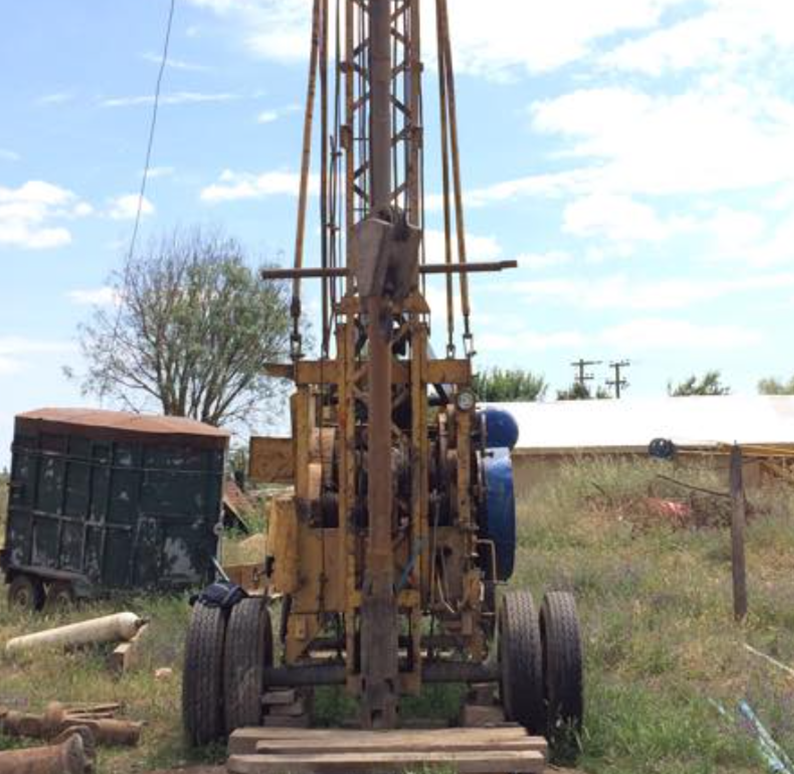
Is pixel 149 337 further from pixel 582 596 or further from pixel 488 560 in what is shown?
pixel 488 560

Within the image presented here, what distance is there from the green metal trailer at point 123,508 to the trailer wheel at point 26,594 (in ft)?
0.05

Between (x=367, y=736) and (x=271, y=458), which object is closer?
(x=367, y=736)

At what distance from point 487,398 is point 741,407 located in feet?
56.5

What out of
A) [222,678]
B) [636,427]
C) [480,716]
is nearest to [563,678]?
[480,716]

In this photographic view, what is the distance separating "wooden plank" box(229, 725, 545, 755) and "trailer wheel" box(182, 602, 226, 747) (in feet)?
1.99

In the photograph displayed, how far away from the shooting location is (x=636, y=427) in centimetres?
3158

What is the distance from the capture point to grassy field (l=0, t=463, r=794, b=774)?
7.24 m

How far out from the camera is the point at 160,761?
24.0 feet

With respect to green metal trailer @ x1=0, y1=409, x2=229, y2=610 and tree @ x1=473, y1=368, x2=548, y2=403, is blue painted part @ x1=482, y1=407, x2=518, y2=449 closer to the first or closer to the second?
green metal trailer @ x1=0, y1=409, x2=229, y2=610

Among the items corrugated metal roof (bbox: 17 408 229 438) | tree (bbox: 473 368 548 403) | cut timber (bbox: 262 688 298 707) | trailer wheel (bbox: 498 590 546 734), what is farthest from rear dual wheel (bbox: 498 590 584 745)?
tree (bbox: 473 368 548 403)

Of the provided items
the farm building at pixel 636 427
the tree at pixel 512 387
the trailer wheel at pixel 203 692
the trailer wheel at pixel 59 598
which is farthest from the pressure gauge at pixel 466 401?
the tree at pixel 512 387

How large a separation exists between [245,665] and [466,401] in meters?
2.09

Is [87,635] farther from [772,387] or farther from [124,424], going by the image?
[772,387]

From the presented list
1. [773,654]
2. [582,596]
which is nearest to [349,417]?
[773,654]
